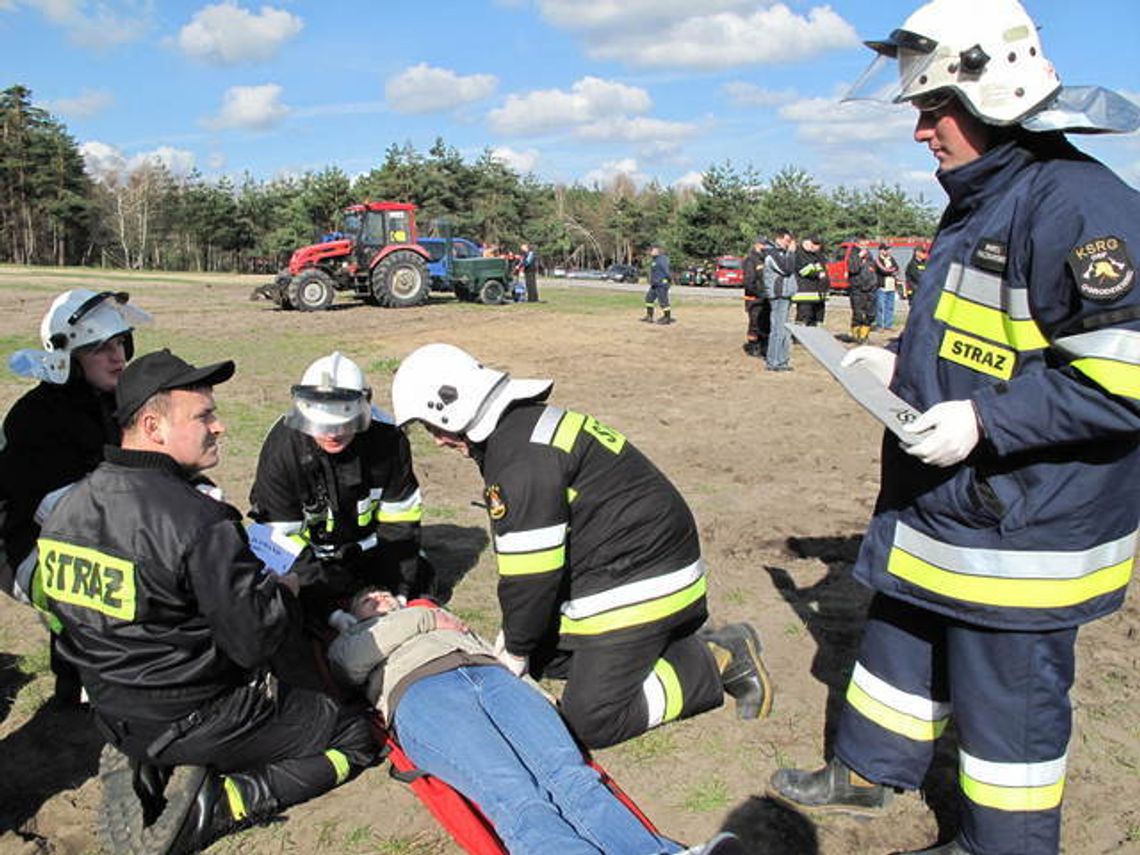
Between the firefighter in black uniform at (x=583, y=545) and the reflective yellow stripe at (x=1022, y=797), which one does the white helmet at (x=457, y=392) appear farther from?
the reflective yellow stripe at (x=1022, y=797)

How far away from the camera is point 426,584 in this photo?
15.2ft

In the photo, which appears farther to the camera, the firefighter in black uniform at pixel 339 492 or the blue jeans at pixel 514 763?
the firefighter in black uniform at pixel 339 492

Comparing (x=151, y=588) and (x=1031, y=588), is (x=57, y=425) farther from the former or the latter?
(x=1031, y=588)

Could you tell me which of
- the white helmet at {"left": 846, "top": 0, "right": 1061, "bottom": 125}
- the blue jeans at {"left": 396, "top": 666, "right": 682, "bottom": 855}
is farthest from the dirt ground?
the white helmet at {"left": 846, "top": 0, "right": 1061, "bottom": 125}

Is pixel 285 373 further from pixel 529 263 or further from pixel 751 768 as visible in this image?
pixel 529 263

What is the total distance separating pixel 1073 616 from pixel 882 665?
634 mm

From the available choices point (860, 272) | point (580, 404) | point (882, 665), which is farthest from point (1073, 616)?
point (860, 272)

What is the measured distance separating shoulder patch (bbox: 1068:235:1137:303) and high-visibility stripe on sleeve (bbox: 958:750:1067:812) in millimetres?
1272

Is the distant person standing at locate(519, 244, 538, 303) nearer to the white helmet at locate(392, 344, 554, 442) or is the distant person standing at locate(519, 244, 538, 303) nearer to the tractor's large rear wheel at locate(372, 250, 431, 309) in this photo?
the tractor's large rear wheel at locate(372, 250, 431, 309)

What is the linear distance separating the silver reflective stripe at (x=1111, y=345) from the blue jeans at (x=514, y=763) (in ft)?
5.33

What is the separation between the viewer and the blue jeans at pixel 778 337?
12305 mm

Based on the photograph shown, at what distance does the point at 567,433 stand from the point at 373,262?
18.9m

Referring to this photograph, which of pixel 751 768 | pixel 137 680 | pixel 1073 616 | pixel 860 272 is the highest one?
pixel 860 272

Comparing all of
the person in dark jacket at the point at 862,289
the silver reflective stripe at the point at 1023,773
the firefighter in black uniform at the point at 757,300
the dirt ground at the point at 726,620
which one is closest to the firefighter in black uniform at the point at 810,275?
the firefighter in black uniform at the point at 757,300
